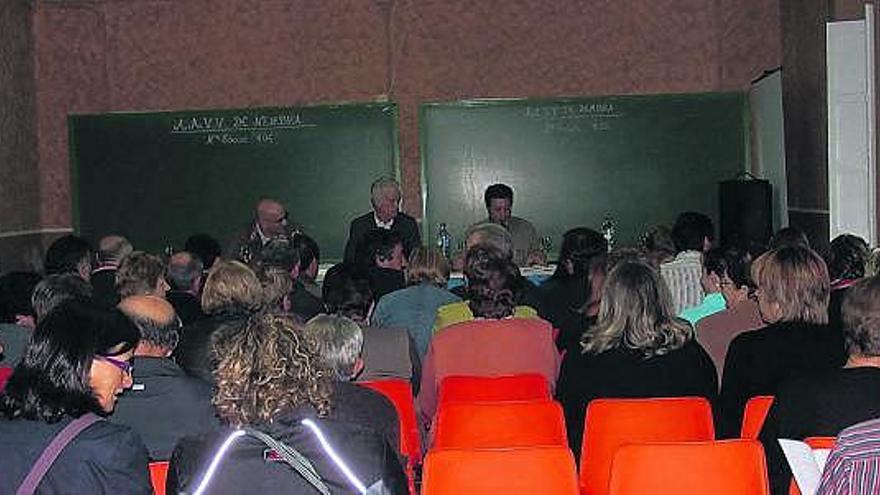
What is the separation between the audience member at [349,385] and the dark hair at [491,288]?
118 centimetres

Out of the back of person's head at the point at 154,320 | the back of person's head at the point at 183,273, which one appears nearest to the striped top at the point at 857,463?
the back of person's head at the point at 154,320

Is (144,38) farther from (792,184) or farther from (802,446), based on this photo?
(802,446)

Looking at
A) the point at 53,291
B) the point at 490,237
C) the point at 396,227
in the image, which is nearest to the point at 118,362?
the point at 53,291

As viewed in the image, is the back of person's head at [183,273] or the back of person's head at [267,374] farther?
the back of person's head at [183,273]

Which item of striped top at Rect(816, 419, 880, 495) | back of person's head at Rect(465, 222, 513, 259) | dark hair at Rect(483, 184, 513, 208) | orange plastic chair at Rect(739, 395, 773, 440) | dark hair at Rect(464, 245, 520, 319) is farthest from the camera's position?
dark hair at Rect(483, 184, 513, 208)

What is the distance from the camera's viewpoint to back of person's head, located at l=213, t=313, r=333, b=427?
8.96 feet

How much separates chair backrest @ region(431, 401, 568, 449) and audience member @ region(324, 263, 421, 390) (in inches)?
47.5

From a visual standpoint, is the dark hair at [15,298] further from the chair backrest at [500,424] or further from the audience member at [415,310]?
the chair backrest at [500,424]

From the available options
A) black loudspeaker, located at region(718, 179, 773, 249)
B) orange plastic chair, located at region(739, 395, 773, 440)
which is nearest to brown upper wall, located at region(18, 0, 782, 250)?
black loudspeaker, located at region(718, 179, 773, 249)

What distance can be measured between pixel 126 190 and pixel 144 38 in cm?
131

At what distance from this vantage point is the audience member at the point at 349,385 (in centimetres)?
341

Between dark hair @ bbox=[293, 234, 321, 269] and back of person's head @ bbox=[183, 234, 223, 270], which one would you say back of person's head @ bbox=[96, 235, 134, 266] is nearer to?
back of person's head @ bbox=[183, 234, 223, 270]

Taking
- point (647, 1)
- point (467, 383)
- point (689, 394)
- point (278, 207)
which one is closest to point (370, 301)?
point (467, 383)

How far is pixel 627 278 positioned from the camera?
168 inches
